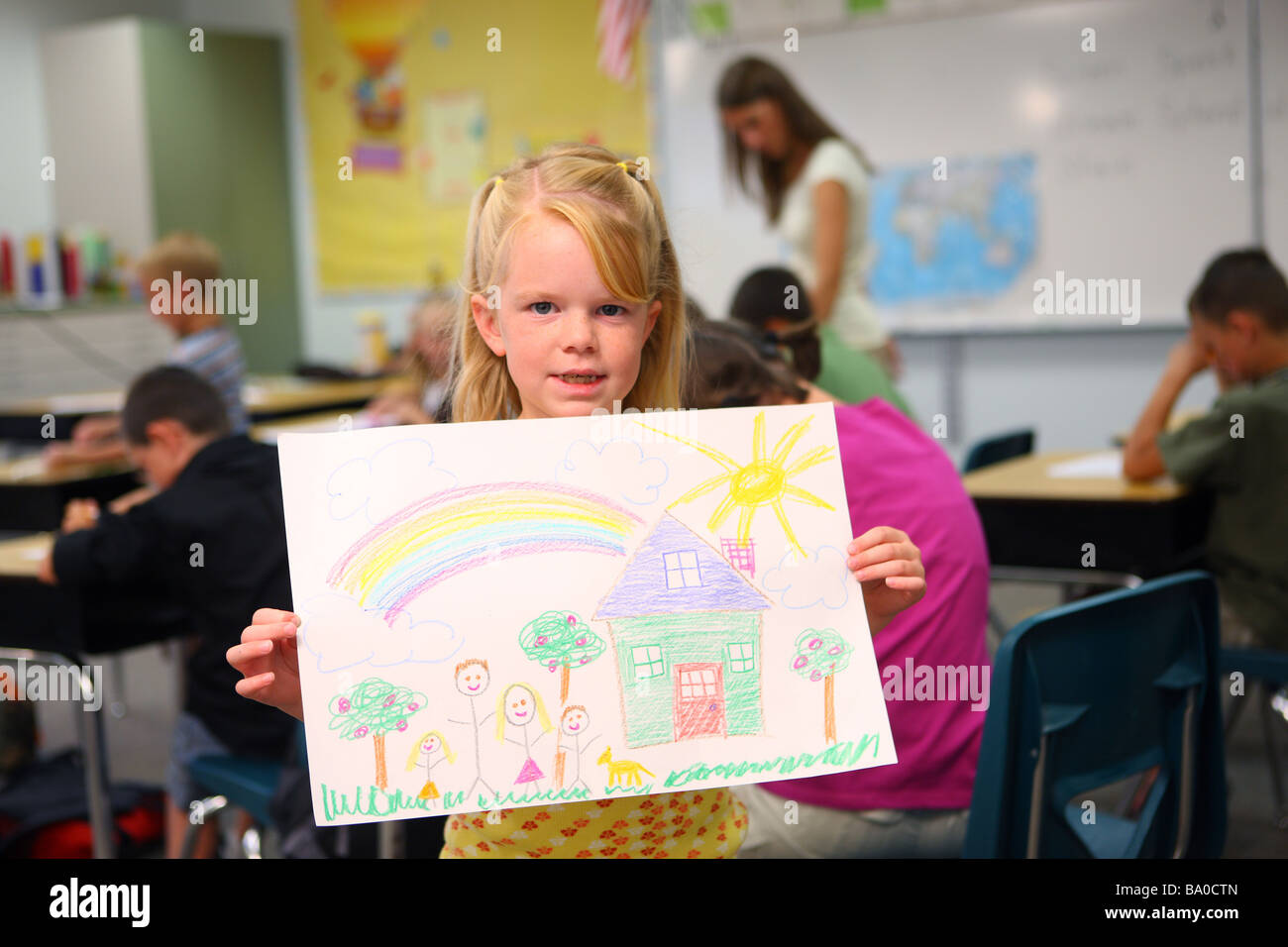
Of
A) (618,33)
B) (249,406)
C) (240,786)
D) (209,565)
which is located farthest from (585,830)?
(618,33)

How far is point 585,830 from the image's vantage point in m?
1.26

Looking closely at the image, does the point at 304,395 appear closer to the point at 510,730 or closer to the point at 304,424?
the point at 304,424

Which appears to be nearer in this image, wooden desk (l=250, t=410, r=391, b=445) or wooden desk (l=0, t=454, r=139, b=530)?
wooden desk (l=0, t=454, r=139, b=530)

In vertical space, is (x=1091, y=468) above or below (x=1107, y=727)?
above

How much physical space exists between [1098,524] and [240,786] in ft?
5.95

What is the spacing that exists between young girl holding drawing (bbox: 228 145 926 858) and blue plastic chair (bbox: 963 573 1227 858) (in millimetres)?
270

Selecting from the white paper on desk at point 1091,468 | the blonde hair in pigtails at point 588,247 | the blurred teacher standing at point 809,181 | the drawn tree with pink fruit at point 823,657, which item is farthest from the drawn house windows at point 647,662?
the blurred teacher standing at point 809,181

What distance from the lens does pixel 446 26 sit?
22.2 ft

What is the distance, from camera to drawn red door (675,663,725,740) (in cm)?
114

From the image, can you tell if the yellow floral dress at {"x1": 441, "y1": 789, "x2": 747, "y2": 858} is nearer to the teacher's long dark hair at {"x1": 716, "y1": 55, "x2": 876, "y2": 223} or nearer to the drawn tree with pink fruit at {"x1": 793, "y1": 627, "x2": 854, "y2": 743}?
the drawn tree with pink fruit at {"x1": 793, "y1": 627, "x2": 854, "y2": 743}

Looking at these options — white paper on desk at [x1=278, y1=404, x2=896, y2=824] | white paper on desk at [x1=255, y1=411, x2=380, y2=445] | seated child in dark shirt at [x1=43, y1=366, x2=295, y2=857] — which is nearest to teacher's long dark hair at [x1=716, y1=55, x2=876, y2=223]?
white paper on desk at [x1=255, y1=411, x2=380, y2=445]

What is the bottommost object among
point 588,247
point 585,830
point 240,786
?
point 240,786

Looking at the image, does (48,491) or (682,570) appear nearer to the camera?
(682,570)
